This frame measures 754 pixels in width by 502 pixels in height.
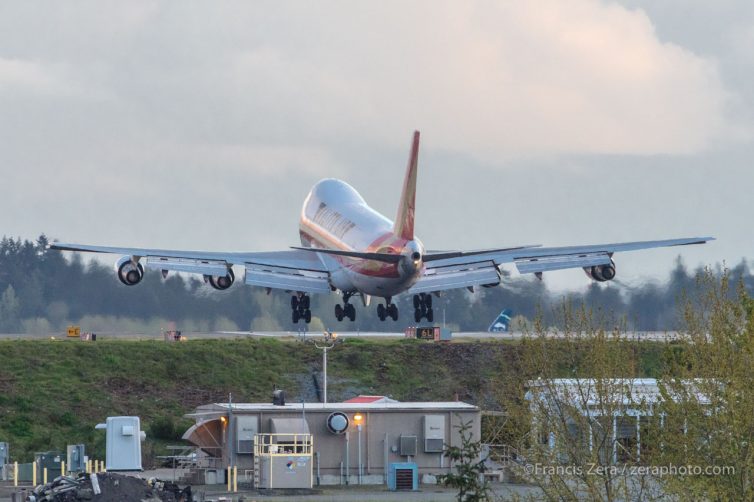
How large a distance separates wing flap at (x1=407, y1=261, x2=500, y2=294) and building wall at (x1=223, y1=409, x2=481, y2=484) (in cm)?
2612

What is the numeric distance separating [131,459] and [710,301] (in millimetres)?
30812

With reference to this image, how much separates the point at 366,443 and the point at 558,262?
33.5 meters

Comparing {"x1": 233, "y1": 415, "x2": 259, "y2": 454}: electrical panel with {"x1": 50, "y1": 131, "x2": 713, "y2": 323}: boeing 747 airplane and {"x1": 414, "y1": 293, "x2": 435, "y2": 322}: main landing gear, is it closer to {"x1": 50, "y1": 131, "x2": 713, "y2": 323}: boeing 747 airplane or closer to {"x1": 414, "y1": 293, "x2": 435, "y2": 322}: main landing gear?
{"x1": 50, "y1": 131, "x2": 713, "y2": 323}: boeing 747 airplane

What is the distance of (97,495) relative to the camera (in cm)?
5522

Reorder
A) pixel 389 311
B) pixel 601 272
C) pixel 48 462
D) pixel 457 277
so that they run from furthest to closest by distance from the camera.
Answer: pixel 601 272, pixel 389 311, pixel 457 277, pixel 48 462

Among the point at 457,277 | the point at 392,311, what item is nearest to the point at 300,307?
the point at 392,311

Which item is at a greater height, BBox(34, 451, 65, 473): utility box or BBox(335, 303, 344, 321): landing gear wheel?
BBox(335, 303, 344, 321): landing gear wheel

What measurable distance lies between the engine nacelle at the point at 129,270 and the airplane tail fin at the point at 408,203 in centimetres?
1806

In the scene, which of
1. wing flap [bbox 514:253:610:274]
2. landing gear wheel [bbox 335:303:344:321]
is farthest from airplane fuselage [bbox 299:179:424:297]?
wing flap [bbox 514:253:610:274]

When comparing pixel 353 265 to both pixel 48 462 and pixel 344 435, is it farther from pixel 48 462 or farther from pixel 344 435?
pixel 48 462

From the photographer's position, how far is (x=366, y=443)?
76.6 metres

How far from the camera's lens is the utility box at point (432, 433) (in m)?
76.9

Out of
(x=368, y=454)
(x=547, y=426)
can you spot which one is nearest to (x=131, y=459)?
(x=368, y=454)

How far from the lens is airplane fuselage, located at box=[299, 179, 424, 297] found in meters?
92.7
